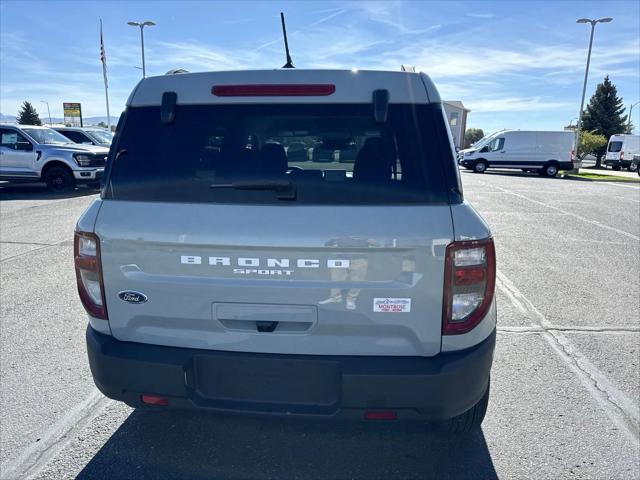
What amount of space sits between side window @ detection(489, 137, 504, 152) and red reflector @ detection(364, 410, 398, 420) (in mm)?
29128

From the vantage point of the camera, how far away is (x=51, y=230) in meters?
8.59

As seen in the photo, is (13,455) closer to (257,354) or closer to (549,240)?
(257,354)

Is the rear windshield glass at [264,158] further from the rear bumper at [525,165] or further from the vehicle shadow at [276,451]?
the rear bumper at [525,165]

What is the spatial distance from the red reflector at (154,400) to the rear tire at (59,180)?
13.6 m

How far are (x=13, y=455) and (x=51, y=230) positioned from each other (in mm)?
7000

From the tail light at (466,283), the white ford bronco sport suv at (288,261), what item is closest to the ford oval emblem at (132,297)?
the white ford bronco sport suv at (288,261)

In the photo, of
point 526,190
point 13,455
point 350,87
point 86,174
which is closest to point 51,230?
point 86,174

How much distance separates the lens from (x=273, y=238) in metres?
1.98

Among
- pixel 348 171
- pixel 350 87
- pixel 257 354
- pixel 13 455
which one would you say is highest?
pixel 350 87

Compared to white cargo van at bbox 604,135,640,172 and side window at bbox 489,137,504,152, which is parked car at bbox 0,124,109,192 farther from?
white cargo van at bbox 604,135,640,172

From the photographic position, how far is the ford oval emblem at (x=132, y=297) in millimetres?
2146

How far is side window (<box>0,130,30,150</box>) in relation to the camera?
1366 centimetres

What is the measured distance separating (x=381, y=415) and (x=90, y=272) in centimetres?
154

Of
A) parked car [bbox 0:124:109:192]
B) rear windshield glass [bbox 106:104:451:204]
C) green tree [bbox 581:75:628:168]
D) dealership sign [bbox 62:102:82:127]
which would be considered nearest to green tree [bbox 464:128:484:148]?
green tree [bbox 581:75:628:168]
